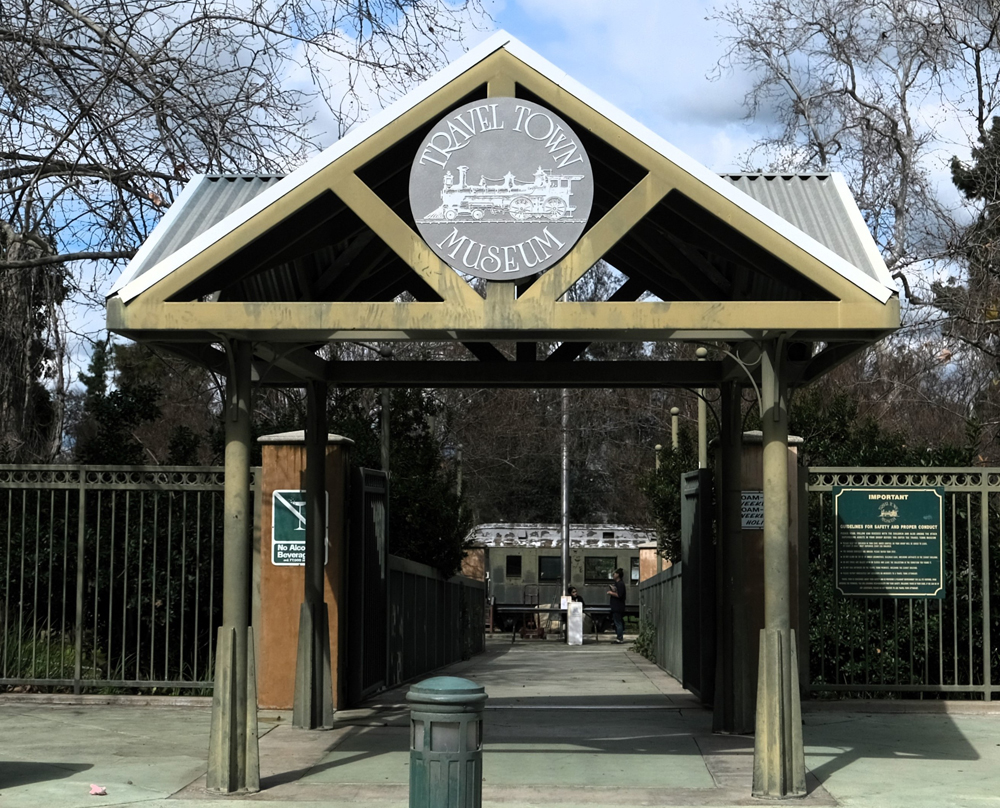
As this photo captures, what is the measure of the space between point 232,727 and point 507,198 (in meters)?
3.87

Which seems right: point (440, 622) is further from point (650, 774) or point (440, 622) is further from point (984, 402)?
point (984, 402)

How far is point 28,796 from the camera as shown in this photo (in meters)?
8.08

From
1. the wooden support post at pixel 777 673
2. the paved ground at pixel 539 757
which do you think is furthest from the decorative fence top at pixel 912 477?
the wooden support post at pixel 777 673

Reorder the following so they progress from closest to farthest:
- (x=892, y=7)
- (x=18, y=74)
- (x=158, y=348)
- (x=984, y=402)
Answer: (x=158, y=348) < (x=18, y=74) < (x=892, y=7) < (x=984, y=402)

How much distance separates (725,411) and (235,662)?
4.81 m

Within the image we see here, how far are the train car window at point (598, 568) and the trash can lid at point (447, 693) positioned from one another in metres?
35.9

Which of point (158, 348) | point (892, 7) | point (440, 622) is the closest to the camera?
point (158, 348)

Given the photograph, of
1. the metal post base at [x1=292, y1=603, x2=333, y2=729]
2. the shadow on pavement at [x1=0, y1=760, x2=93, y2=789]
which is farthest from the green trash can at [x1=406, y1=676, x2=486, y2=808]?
the metal post base at [x1=292, y1=603, x2=333, y2=729]

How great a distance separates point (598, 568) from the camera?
42.6 meters

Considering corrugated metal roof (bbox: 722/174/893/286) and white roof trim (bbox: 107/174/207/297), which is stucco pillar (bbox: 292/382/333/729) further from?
corrugated metal roof (bbox: 722/174/893/286)

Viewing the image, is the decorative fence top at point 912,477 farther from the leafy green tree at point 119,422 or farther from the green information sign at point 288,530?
the leafy green tree at point 119,422

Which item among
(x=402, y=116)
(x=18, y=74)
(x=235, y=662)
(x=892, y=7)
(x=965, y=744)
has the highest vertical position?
(x=892, y=7)

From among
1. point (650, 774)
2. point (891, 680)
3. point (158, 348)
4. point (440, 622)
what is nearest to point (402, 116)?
point (158, 348)

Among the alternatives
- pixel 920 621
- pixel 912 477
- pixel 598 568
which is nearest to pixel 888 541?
pixel 912 477
